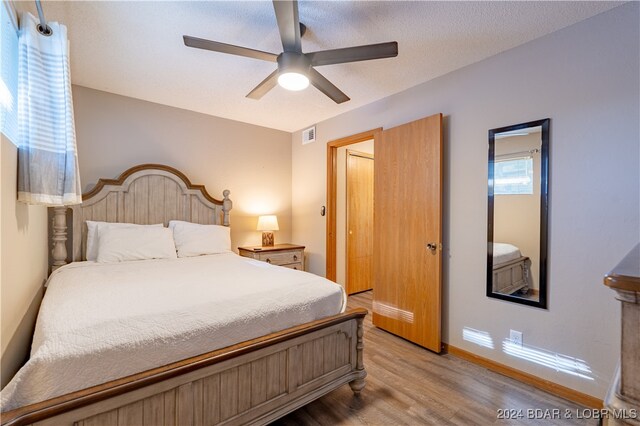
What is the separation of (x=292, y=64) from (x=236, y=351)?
161 centimetres

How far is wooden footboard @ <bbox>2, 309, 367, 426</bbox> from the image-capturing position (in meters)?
1.08

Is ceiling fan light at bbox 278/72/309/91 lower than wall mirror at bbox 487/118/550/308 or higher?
higher

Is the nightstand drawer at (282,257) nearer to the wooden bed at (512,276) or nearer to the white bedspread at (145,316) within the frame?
the white bedspread at (145,316)

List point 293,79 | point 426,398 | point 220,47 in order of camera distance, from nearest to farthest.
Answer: point 220,47, point 293,79, point 426,398

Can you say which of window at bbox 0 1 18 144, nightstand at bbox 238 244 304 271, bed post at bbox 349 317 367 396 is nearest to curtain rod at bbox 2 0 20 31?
window at bbox 0 1 18 144

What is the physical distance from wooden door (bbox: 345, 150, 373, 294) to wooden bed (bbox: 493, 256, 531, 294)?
2.19 metres

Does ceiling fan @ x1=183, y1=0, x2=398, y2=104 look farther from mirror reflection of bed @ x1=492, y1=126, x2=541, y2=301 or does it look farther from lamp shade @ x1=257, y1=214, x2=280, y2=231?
lamp shade @ x1=257, y1=214, x2=280, y2=231

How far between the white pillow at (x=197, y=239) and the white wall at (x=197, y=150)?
2.10 feet

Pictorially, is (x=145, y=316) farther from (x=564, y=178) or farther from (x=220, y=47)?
(x=564, y=178)

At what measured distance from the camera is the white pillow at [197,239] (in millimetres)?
3053

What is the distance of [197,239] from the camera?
3.13 meters

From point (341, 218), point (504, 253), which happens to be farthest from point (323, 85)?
point (341, 218)

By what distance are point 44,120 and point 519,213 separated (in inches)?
121

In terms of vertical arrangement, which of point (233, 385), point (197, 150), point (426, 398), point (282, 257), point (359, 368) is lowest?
point (426, 398)
